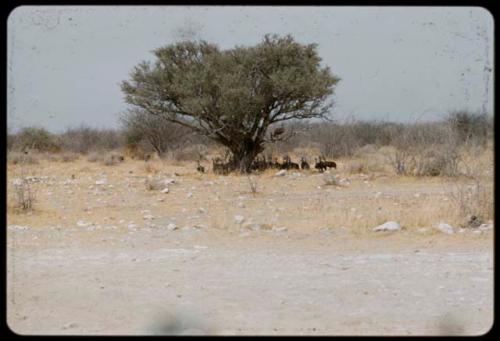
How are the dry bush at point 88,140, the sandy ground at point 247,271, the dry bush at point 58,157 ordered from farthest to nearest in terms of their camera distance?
the dry bush at point 88,140 → the dry bush at point 58,157 → the sandy ground at point 247,271

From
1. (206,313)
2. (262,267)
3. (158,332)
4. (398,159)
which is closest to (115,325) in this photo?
(158,332)

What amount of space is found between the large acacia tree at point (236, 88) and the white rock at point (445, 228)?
9.80 meters

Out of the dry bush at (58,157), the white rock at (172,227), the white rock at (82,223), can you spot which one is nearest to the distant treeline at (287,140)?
the dry bush at (58,157)

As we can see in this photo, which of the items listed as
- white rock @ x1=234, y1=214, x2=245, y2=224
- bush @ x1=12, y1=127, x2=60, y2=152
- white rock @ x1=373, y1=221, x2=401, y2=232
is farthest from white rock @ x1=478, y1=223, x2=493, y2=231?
bush @ x1=12, y1=127, x2=60, y2=152

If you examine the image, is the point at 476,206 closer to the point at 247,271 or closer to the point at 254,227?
the point at 254,227

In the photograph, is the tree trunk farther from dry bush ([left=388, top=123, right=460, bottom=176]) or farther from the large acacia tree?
dry bush ([left=388, top=123, right=460, bottom=176])

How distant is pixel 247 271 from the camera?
228 inches

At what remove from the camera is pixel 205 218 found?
9.14m

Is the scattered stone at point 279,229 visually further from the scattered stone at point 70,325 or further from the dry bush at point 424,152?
the dry bush at point 424,152

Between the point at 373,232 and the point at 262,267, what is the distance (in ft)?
7.41

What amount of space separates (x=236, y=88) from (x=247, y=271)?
1174cm

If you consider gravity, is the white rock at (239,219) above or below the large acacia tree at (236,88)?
below

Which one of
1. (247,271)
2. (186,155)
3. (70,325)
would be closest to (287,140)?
(186,155)

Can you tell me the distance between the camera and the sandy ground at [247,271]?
4414mm
